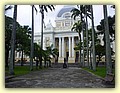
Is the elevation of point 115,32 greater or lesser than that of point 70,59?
greater

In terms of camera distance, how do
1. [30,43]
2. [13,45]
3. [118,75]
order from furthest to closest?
[30,43], [13,45], [118,75]

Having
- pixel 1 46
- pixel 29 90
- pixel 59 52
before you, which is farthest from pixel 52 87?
pixel 1 46

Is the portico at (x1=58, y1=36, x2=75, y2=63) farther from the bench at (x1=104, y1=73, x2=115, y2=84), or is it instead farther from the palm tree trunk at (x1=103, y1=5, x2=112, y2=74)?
the bench at (x1=104, y1=73, x2=115, y2=84)

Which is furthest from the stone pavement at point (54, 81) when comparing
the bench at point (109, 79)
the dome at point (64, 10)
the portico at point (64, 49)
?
the dome at point (64, 10)

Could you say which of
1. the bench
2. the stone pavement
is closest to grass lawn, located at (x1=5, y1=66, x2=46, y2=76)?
the stone pavement

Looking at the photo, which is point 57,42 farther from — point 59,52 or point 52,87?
point 52,87

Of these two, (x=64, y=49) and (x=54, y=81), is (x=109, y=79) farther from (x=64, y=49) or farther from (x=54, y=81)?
(x=64, y=49)

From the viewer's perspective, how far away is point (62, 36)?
18.4 ft

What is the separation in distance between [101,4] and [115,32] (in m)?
0.64

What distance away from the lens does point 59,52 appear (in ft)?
17.9

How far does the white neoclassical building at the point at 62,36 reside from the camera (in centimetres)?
549

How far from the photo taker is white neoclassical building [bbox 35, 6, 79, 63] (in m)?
5.49

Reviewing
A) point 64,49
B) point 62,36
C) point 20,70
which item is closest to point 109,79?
point 64,49

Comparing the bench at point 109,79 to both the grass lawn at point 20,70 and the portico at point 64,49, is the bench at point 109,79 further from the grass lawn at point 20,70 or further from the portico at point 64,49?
the grass lawn at point 20,70
